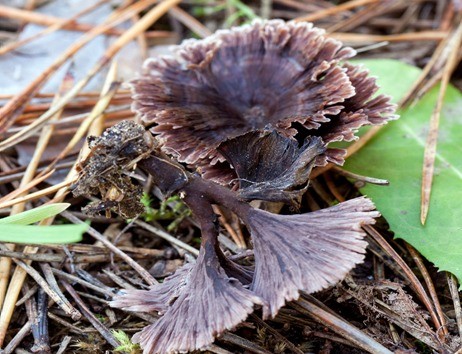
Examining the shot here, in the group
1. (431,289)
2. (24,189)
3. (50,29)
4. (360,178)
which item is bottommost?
(431,289)

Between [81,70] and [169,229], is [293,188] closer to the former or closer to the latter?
[169,229]

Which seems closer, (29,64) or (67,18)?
(29,64)

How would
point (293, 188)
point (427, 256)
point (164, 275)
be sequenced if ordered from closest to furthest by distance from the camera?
point (293, 188)
point (427, 256)
point (164, 275)

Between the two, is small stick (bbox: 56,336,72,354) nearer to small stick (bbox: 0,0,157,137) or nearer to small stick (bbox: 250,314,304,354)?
small stick (bbox: 250,314,304,354)

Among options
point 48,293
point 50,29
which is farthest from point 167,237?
point 50,29

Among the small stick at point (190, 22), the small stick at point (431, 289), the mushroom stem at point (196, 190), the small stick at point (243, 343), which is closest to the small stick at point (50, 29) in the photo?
the small stick at point (190, 22)

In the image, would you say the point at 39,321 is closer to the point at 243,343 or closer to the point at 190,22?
the point at 243,343

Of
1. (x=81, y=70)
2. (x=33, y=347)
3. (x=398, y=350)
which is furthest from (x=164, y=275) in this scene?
(x=81, y=70)
